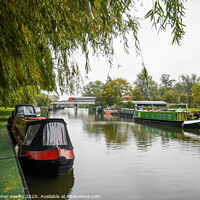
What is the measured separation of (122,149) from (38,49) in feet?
34.3

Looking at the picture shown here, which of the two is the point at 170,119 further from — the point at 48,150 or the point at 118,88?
the point at 118,88

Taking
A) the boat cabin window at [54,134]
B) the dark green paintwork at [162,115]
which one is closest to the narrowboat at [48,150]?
the boat cabin window at [54,134]

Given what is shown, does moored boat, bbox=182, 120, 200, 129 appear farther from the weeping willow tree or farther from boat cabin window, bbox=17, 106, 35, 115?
the weeping willow tree

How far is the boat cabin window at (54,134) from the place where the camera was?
770 centimetres

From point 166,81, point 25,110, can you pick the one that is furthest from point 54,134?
point 166,81

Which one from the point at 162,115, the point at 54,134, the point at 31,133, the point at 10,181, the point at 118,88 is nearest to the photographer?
the point at 10,181

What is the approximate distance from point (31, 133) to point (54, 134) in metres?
1.25

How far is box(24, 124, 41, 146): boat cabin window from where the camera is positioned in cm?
818

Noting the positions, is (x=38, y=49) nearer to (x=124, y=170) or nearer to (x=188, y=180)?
(x=124, y=170)

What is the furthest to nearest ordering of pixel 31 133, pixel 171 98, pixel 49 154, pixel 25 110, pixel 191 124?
pixel 171 98
pixel 191 124
pixel 25 110
pixel 31 133
pixel 49 154

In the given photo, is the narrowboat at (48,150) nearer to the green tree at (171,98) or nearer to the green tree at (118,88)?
the green tree at (118,88)

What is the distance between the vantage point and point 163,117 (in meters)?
30.3

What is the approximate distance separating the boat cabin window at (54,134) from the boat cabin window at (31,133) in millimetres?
540

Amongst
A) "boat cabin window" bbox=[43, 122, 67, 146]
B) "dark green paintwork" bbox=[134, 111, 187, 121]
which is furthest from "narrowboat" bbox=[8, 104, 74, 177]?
"dark green paintwork" bbox=[134, 111, 187, 121]
